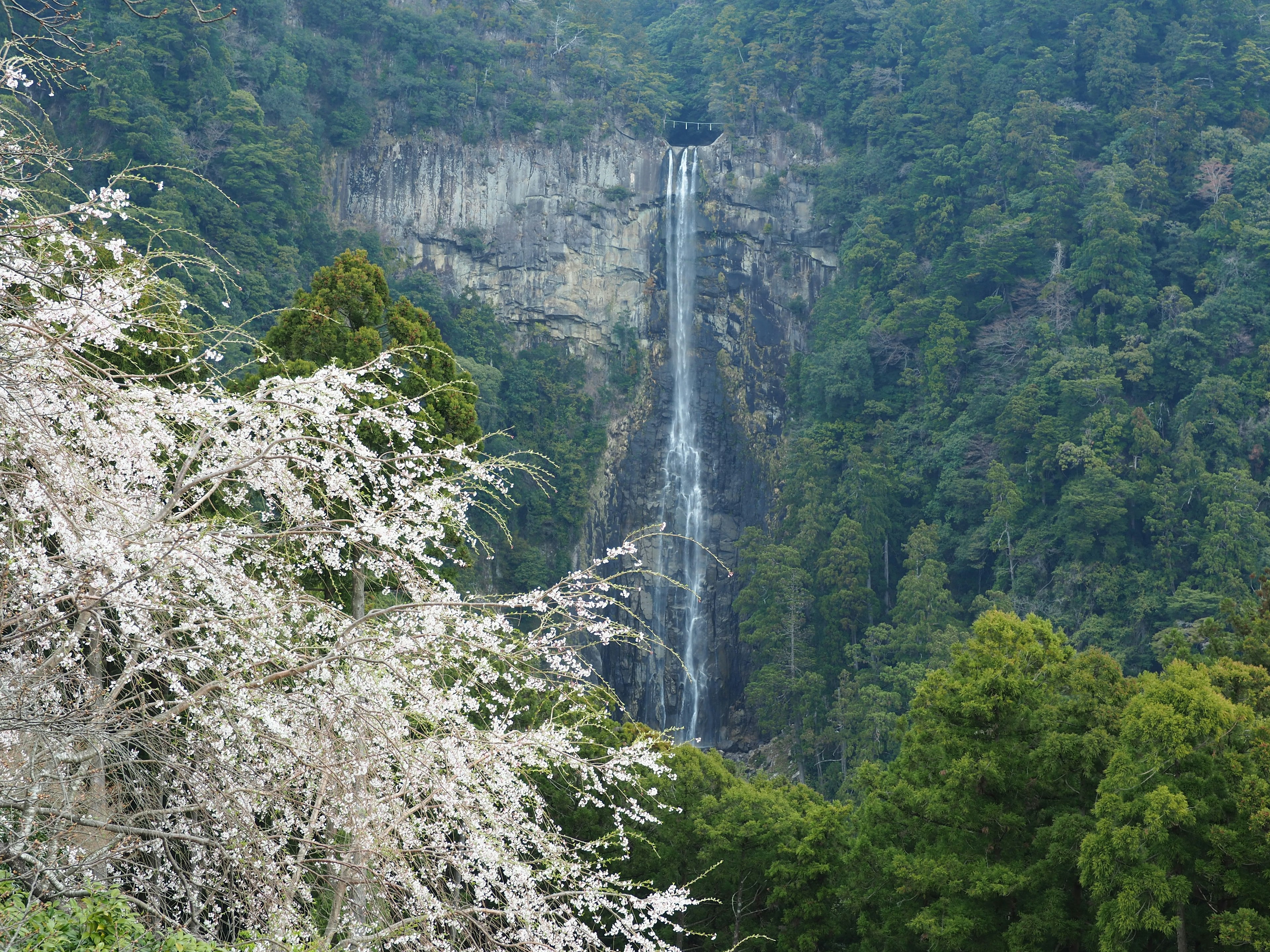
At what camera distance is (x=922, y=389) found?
32.3m

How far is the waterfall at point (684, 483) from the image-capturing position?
3319 cm

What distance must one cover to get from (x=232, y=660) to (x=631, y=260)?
35.9 m

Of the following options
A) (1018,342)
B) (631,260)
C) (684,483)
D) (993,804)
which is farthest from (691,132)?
(993,804)

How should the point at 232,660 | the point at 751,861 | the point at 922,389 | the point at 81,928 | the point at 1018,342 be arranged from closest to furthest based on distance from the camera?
the point at 81,928
the point at 232,660
the point at 751,861
the point at 1018,342
the point at 922,389

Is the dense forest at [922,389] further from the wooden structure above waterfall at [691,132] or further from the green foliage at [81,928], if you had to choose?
the green foliage at [81,928]

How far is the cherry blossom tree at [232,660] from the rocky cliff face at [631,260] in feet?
102

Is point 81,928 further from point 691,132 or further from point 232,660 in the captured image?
point 691,132

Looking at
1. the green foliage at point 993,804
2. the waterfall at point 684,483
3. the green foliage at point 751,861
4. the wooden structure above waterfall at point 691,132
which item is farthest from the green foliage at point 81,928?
the wooden structure above waterfall at point 691,132

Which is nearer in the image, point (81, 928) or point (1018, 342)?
point (81, 928)

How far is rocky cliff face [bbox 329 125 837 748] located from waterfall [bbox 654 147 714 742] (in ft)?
1.02

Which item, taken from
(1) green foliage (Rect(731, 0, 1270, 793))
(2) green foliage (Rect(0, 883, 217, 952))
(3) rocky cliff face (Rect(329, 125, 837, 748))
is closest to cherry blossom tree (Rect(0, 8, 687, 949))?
(2) green foliage (Rect(0, 883, 217, 952))

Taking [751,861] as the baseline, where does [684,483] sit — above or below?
below

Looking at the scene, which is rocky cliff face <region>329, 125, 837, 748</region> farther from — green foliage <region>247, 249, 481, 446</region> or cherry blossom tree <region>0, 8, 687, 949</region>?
cherry blossom tree <region>0, 8, 687, 949</region>

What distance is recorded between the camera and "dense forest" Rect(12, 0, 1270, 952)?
11258mm
